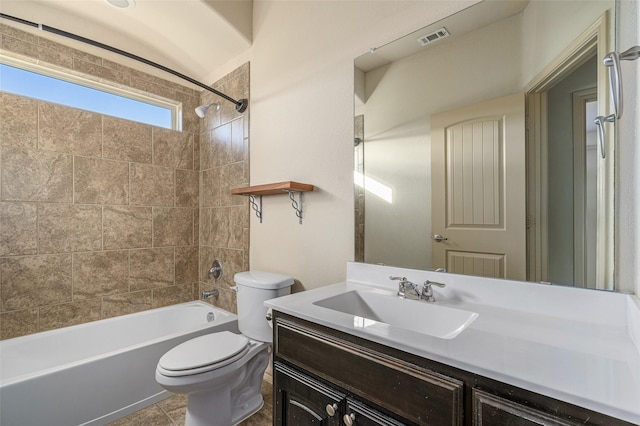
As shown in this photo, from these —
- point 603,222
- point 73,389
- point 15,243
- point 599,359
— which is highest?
point 603,222

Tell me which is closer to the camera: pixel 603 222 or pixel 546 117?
pixel 603 222

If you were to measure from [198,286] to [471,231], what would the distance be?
2491 mm

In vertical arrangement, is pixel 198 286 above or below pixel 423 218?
below

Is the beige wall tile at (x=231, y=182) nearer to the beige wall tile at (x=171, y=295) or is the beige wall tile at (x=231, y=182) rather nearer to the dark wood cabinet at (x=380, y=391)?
the beige wall tile at (x=171, y=295)

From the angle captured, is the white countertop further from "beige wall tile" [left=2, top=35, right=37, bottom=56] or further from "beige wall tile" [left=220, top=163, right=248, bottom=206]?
"beige wall tile" [left=2, top=35, right=37, bottom=56]

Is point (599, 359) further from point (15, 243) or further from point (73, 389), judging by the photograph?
point (15, 243)

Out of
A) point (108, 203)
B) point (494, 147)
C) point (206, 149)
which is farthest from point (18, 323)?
point (494, 147)

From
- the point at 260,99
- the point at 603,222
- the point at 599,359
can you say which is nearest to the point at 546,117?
the point at 603,222

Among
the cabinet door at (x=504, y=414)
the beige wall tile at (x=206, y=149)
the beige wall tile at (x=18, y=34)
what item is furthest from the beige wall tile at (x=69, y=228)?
the cabinet door at (x=504, y=414)

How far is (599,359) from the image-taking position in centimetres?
65

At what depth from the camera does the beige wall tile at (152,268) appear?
240 cm

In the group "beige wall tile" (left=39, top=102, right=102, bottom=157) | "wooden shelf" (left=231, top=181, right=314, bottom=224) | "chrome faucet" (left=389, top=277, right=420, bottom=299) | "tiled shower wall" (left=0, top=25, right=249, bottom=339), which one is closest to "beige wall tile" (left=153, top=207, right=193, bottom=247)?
"tiled shower wall" (left=0, top=25, right=249, bottom=339)

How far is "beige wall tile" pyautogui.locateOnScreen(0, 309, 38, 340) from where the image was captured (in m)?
1.86

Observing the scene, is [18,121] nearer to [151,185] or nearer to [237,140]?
[151,185]
